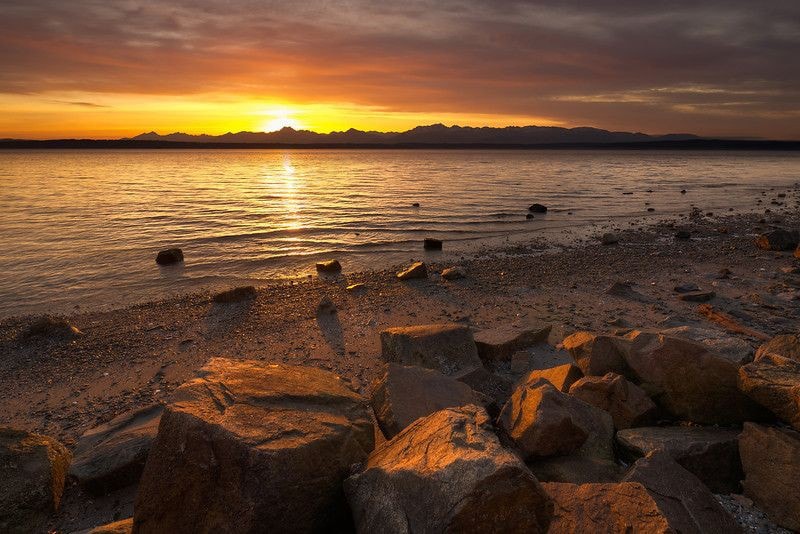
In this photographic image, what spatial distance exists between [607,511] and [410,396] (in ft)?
8.91

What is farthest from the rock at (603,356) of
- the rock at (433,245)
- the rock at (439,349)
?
the rock at (433,245)

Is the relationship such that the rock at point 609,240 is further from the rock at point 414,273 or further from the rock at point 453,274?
the rock at point 414,273

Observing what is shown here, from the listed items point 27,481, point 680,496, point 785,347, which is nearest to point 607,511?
point 680,496

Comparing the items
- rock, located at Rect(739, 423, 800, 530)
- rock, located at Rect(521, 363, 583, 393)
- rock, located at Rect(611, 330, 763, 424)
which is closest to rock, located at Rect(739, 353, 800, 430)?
rock, located at Rect(739, 423, 800, 530)

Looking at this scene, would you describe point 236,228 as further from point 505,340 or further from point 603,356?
point 603,356

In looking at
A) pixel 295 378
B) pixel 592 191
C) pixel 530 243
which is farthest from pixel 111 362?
pixel 592 191

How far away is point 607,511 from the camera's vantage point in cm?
372

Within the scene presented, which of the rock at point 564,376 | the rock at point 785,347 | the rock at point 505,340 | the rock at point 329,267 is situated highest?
the rock at point 785,347

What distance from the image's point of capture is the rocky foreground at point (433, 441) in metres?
3.69

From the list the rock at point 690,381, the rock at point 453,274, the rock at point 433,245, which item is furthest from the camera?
the rock at point 433,245

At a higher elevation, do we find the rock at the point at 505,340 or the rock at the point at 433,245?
the rock at the point at 505,340

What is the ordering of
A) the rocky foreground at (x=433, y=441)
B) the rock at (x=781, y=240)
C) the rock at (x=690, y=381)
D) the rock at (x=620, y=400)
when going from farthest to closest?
the rock at (x=781, y=240) < the rock at (x=620, y=400) < the rock at (x=690, y=381) < the rocky foreground at (x=433, y=441)

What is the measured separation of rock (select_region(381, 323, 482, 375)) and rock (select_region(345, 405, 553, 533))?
3.98 meters

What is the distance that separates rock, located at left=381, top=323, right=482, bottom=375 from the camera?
807cm
